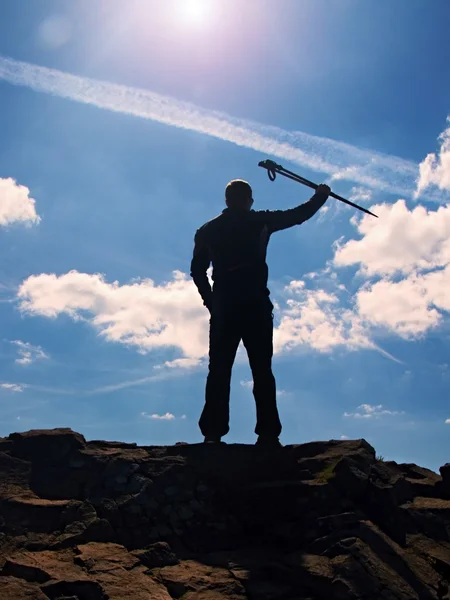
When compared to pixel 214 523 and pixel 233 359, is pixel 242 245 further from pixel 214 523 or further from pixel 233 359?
pixel 214 523

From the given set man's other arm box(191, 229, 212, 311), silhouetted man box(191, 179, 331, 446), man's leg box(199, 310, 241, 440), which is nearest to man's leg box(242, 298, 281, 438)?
silhouetted man box(191, 179, 331, 446)

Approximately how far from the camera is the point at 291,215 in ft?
27.3

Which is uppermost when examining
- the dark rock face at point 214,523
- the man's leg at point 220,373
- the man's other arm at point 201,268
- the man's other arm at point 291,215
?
the man's other arm at point 291,215

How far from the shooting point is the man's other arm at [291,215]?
829 cm

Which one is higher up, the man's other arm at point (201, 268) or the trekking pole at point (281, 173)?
the trekking pole at point (281, 173)

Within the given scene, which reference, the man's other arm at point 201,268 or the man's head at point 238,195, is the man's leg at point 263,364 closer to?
the man's other arm at point 201,268

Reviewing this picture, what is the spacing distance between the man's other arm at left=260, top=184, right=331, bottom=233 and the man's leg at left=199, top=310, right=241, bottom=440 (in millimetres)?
1376

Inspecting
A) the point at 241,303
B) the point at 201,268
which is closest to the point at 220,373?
the point at 241,303

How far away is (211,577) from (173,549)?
706 millimetres

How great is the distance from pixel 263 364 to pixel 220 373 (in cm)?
58

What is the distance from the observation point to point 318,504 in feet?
20.0

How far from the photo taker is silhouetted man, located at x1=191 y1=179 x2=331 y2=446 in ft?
25.7

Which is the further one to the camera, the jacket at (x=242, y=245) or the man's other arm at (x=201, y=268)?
the man's other arm at (x=201, y=268)

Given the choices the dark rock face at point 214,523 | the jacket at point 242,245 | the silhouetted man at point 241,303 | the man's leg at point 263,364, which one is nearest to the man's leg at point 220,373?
the silhouetted man at point 241,303
